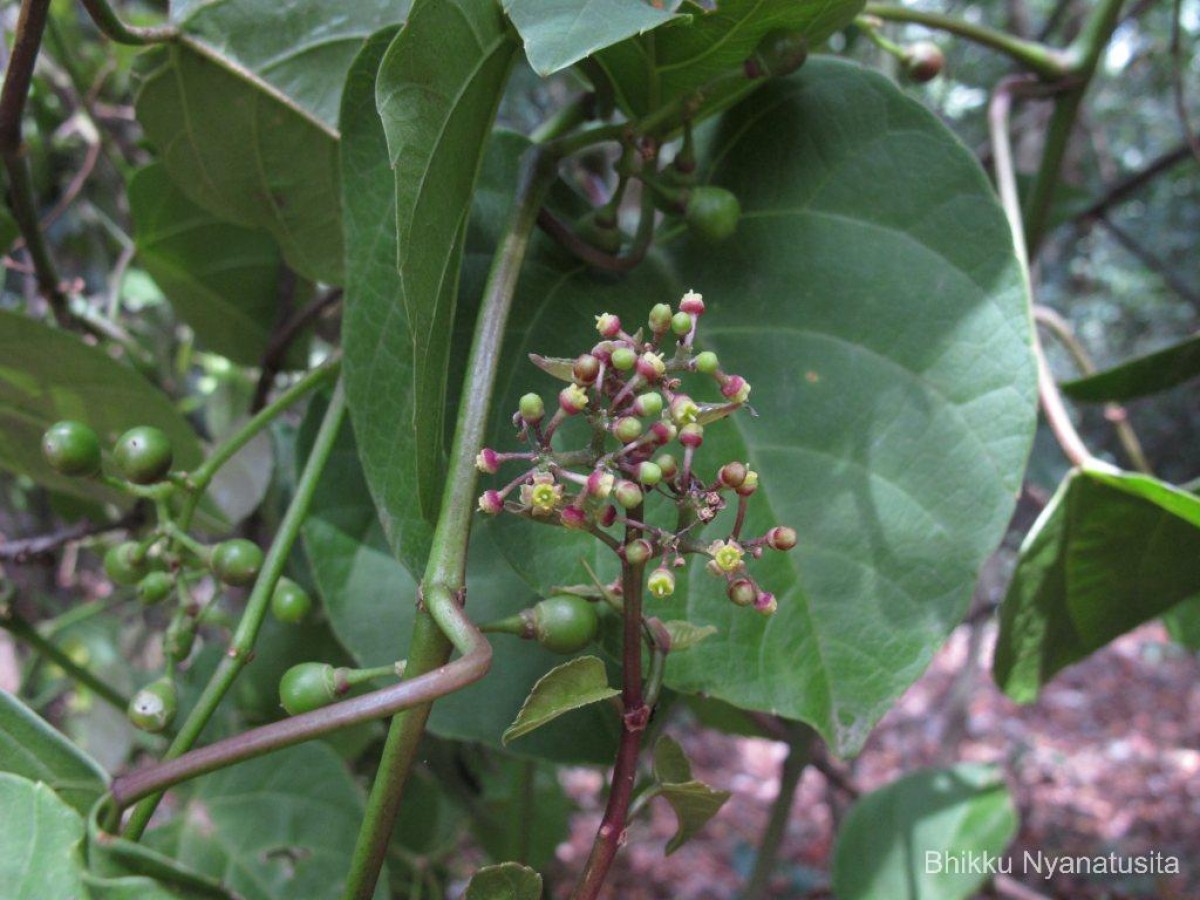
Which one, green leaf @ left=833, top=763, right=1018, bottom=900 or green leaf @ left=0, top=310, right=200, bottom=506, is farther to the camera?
green leaf @ left=833, top=763, right=1018, bottom=900

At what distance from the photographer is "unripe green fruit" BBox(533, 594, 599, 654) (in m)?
0.52

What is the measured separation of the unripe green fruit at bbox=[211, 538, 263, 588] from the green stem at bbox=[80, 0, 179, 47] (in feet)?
1.17

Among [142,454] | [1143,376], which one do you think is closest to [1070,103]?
[1143,376]

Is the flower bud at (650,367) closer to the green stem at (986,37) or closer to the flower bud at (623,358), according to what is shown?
the flower bud at (623,358)

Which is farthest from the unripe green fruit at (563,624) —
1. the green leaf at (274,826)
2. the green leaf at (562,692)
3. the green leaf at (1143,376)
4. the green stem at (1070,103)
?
the green stem at (1070,103)

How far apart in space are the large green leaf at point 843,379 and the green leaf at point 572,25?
0.23 metres

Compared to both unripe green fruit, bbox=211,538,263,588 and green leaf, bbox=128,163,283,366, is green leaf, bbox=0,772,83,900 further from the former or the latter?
green leaf, bbox=128,163,283,366

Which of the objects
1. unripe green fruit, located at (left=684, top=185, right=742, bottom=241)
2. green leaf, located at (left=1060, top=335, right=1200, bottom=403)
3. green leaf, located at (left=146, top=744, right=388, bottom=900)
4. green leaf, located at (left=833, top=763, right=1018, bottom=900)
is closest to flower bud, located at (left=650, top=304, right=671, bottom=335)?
unripe green fruit, located at (left=684, top=185, right=742, bottom=241)

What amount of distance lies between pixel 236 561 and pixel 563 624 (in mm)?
270

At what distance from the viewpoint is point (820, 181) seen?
0.76m

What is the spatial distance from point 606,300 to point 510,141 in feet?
0.43

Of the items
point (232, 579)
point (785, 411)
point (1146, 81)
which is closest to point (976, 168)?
point (785, 411)

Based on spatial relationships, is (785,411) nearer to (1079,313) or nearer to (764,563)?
(764,563)

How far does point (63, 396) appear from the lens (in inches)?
36.5
